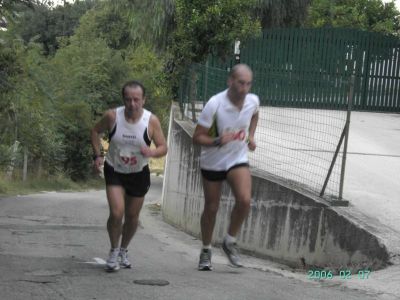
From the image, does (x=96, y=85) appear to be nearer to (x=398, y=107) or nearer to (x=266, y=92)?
(x=398, y=107)

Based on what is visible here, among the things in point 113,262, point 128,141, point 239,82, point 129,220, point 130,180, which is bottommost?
point 113,262

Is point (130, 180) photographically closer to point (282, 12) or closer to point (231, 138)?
point (231, 138)

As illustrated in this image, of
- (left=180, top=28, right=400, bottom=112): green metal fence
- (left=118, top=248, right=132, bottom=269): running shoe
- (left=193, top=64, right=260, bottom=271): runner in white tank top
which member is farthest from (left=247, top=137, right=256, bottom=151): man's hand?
(left=180, top=28, right=400, bottom=112): green metal fence

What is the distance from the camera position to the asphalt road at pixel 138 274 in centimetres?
634

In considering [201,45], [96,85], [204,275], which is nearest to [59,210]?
[201,45]

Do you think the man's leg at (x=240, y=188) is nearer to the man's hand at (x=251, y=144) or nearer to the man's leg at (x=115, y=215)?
the man's hand at (x=251, y=144)

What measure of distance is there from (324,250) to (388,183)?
2516mm

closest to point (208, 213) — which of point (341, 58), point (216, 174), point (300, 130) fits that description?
point (216, 174)

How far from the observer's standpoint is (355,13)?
40.1m

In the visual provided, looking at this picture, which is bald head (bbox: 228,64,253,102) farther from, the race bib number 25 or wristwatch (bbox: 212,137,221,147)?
the race bib number 25

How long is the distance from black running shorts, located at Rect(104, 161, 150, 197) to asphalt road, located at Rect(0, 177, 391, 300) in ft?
2.73

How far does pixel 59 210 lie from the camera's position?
816 inches

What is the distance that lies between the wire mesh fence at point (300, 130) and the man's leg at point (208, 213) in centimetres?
274

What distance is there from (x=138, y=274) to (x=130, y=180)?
946mm
